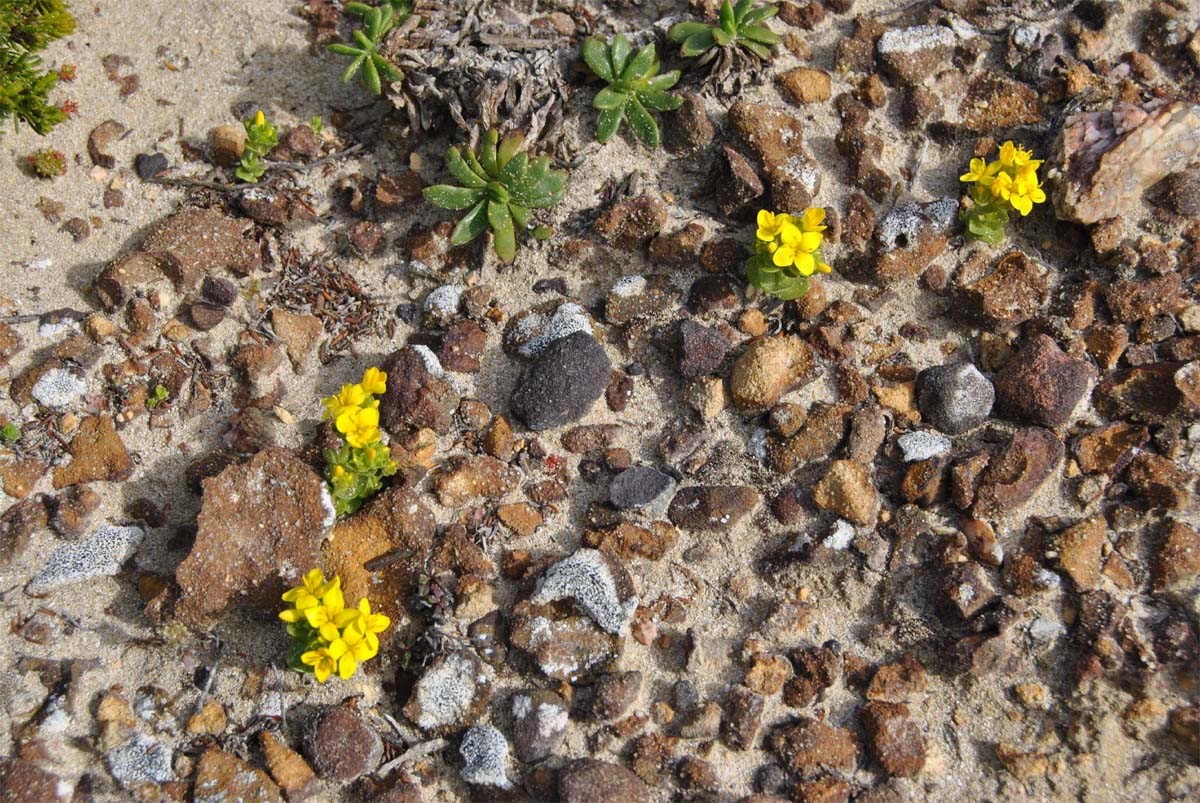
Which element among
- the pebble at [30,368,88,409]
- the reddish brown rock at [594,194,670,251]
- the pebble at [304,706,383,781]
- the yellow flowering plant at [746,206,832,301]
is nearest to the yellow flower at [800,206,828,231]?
the yellow flowering plant at [746,206,832,301]

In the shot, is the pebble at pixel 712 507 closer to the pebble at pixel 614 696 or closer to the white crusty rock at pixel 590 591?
the white crusty rock at pixel 590 591

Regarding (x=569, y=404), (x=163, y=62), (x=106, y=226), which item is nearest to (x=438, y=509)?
(x=569, y=404)

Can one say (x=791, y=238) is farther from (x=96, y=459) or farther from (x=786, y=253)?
(x=96, y=459)

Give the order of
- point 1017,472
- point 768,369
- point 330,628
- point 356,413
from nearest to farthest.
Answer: point 330,628 < point 356,413 < point 1017,472 < point 768,369

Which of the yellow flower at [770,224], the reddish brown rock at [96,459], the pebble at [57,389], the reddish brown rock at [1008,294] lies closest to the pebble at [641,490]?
the yellow flower at [770,224]

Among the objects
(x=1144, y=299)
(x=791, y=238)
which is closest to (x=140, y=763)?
(x=791, y=238)

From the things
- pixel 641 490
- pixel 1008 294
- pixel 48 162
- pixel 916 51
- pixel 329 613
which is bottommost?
pixel 641 490
